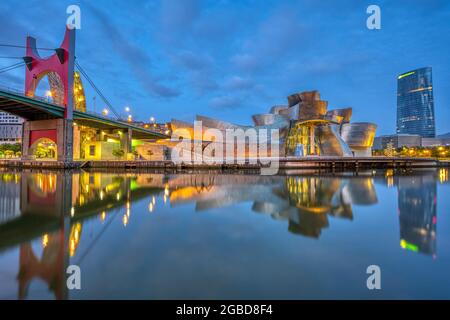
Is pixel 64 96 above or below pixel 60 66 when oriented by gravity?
below

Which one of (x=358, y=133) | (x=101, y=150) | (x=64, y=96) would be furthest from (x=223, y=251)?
(x=358, y=133)

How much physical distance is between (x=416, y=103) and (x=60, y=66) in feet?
498

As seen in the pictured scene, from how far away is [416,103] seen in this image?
122 meters

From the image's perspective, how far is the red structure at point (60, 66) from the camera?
2885 centimetres

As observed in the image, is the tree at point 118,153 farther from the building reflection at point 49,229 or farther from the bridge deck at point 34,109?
the building reflection at point 49,229

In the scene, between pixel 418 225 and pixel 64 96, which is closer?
pixel 418 225

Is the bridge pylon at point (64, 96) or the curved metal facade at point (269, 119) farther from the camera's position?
the curved metal facade at point (269, 119)

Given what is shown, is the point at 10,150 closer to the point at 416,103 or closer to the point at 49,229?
the point at 49,229

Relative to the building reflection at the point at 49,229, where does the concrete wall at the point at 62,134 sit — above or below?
above

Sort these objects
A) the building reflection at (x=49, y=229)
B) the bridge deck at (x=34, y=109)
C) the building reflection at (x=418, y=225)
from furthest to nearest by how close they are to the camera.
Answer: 1. the bridge deck at (x=34, y=109)
2. the building reflection at (x=418, y=225)
3. the building reflection at (x=49, y=229)

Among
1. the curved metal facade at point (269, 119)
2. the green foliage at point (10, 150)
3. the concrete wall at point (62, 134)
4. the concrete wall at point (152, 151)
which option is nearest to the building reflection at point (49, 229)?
the concrete wall at point (62, 134)

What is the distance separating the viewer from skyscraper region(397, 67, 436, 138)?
111 m

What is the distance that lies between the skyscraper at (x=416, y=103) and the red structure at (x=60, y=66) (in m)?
136
